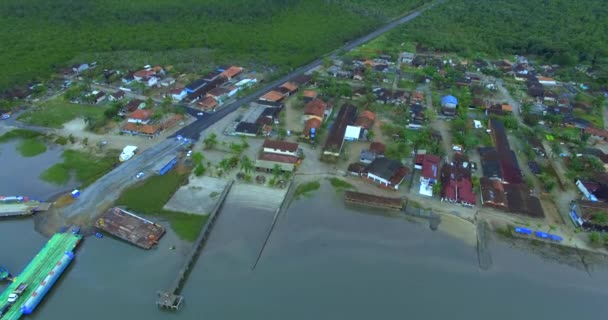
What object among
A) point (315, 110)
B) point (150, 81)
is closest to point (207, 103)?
point (150, 81)

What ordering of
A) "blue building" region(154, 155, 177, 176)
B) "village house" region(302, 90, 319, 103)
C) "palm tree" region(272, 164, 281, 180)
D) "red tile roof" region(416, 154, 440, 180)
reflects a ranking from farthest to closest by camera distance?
"village house" region(302, 90, 319, 103)
"blue building" region(154, 155, 177, 176)
"palm tree" region(272, 164, 281, 180)
"red tile roof" region(416, 154, 440, 180)

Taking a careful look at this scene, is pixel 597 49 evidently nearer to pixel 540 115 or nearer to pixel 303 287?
pixel 540 115

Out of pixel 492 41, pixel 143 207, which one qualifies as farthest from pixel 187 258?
pixel 492 41

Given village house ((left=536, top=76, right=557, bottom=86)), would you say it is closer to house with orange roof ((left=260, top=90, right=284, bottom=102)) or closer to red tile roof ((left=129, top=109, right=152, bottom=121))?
house with orange roof ((left=260, top=90, right=284, bottom=102))

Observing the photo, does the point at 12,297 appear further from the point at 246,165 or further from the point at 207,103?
the point at 207,103

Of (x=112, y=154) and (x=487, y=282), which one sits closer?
(x=487, y=282)

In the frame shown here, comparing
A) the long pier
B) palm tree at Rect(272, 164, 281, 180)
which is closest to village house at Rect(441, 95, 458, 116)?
palm tree at Rect(272, 164, 281, 180)
